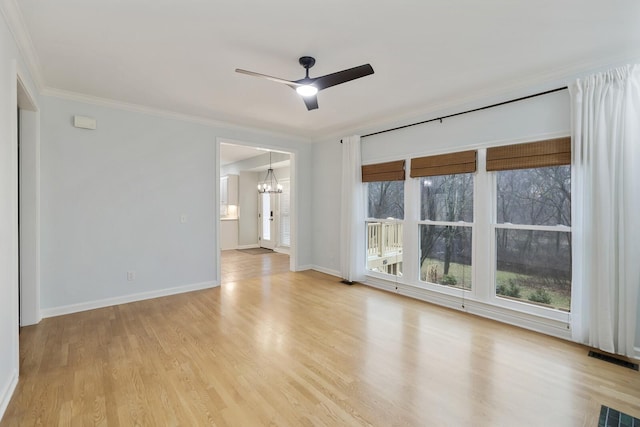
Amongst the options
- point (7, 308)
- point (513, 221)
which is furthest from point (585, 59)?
point (7, 308)

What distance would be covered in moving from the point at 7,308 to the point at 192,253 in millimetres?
2552

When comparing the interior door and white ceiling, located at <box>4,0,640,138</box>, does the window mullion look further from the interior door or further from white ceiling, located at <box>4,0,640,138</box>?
the interior door

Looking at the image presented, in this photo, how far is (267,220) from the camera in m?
9.39

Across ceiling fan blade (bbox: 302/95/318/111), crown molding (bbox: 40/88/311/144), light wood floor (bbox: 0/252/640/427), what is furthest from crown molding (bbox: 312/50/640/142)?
light wood floor (bbox: 0/252/640/427)

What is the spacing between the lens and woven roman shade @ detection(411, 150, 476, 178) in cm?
374

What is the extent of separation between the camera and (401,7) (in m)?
2.09

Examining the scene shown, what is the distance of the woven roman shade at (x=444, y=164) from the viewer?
374 centimetres

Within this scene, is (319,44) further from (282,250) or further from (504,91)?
(282,250)

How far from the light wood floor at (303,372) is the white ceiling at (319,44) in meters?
2.67

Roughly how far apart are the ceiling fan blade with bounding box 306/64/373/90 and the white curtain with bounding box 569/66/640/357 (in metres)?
2.12

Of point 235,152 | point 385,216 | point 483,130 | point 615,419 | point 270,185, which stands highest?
point 235,152

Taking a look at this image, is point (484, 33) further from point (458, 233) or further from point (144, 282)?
point (144, 282)

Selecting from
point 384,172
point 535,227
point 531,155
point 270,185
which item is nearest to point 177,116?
point 384,172

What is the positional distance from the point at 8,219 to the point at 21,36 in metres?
1.45
